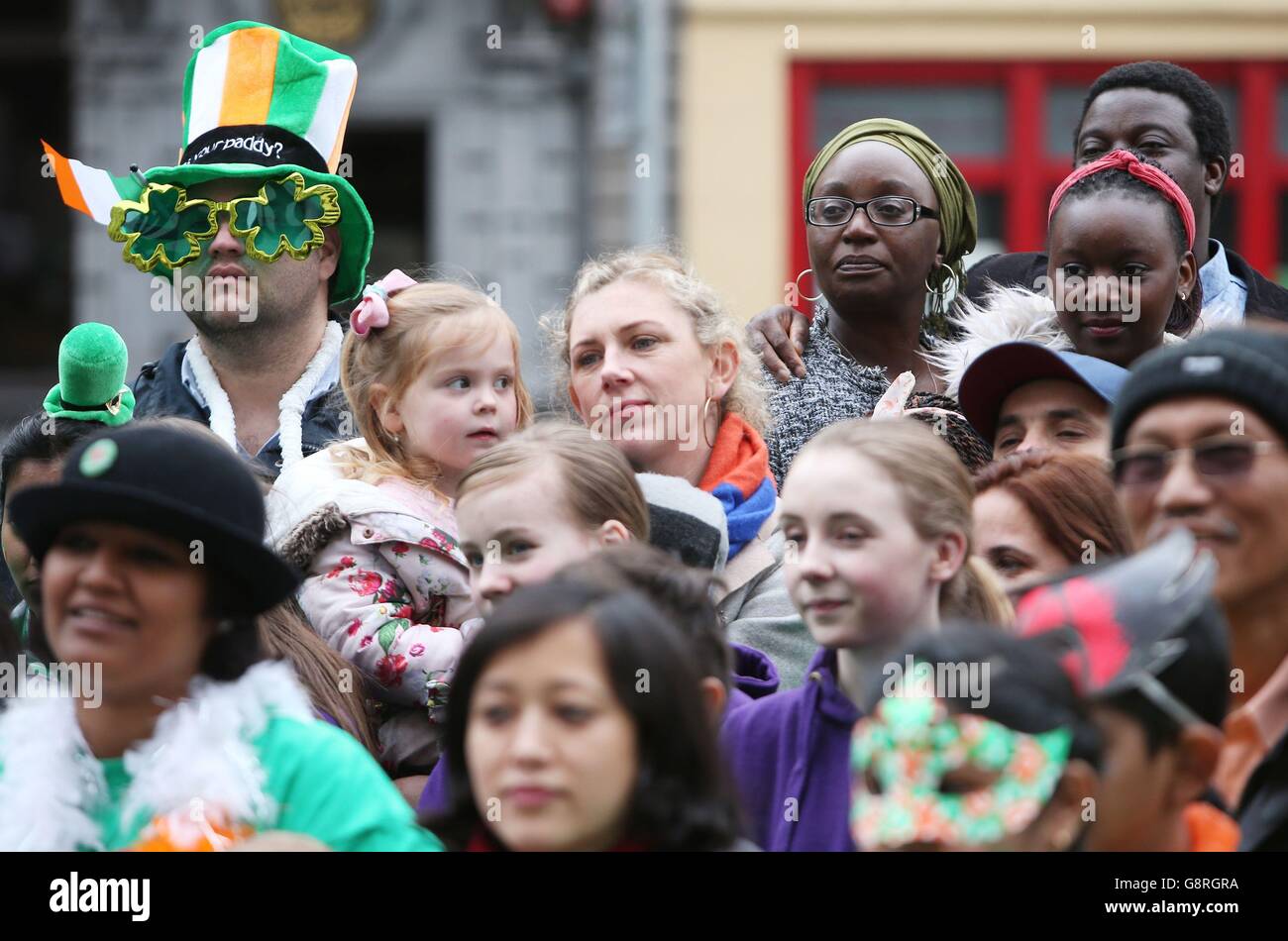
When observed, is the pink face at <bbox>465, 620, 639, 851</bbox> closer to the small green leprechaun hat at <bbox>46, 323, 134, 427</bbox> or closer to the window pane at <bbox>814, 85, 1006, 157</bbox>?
the small green leprechaun hat at <bbox>46, 323, 134, 427</bbox>

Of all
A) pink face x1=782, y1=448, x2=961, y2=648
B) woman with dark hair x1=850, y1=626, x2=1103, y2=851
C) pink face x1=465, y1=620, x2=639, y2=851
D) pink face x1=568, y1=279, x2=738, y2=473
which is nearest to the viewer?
woman with dark hair x1=850, y1=626, x2=1103, y2=851

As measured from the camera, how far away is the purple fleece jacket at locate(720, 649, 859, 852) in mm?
3123

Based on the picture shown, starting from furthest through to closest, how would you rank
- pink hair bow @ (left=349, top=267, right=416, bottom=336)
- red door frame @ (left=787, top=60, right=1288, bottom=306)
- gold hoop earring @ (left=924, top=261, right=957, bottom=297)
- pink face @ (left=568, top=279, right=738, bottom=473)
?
red door frame @ (left=787, top=60, right=1288, bottom=306) < gold hoop earring @ (left=924, top=261, right=957, bottom=297) < pink hair bow @ (left=349, top=267, right=416, bottom=336) < pink face @ (left=568, top=279, right=738, bottom=473)

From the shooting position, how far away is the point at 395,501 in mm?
3930

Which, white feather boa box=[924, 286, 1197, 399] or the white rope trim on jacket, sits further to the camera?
the white rope trim on jacket

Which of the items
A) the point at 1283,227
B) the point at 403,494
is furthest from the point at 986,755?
the point at 1283,227

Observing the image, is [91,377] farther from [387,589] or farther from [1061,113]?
[1061,113]

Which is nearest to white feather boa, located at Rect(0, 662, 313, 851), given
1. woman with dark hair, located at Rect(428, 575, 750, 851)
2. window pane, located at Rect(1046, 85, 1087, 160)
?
woman with dark hair, located at Rect(428, 575, 750, 851)

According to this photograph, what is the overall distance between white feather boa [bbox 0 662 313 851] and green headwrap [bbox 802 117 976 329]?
7.09ft

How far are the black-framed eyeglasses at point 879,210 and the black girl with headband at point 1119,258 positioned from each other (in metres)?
0.37

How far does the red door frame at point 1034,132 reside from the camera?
11.5 meters

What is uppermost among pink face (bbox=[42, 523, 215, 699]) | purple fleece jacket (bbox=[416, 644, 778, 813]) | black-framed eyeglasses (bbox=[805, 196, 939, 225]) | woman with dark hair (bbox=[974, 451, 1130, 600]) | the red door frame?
the red door frame
